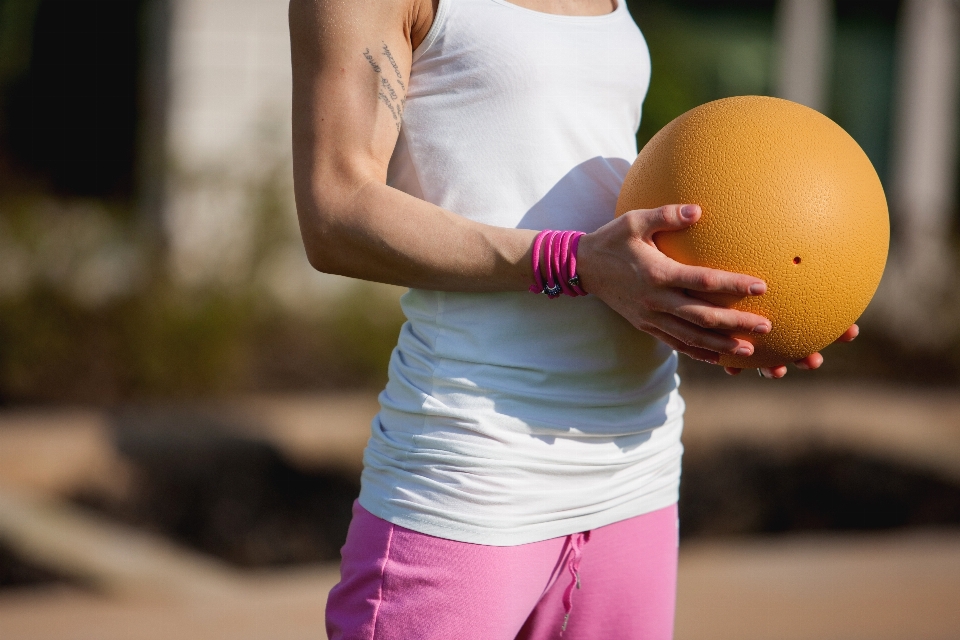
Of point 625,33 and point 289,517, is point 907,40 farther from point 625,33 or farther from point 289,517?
point 625,33

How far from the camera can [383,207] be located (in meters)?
1.48

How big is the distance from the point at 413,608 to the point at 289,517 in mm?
3423

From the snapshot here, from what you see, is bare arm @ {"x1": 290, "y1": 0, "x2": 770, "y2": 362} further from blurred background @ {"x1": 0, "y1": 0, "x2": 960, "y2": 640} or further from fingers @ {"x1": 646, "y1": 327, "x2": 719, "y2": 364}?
blurred background @ {"x1": 0, "y1": 0, "x2": 960, "y2": 640}

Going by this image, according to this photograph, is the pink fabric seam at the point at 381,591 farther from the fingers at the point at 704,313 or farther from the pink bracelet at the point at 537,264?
the fingers at the point at 704,313

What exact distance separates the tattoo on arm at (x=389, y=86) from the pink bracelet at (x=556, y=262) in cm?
29

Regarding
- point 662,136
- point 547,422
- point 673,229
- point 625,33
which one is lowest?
point 547,422

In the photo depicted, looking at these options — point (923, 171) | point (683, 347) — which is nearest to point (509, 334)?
point (683, 347)

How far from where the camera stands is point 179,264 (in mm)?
5621

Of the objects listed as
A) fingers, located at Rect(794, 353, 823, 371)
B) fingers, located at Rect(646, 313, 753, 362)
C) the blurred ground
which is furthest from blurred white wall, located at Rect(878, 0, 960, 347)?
fingers, located at Rect(646, 313, 753, 362)

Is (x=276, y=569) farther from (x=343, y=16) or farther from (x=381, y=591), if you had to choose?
(x=343, y=16)

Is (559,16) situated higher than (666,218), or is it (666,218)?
(559,16)

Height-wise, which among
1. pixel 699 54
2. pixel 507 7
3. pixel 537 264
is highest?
pixel 699 54

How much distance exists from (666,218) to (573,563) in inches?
22.5

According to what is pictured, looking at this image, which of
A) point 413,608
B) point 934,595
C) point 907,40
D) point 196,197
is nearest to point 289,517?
point 196,197
